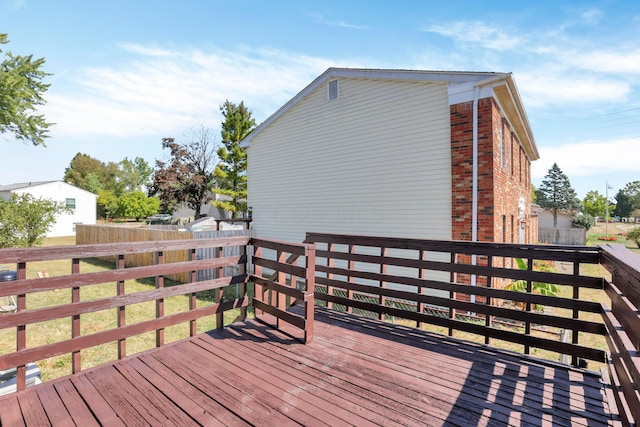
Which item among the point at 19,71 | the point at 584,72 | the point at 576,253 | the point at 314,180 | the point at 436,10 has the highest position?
the point at 584,72

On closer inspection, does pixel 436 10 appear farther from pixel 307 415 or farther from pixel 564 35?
pixel 307 415

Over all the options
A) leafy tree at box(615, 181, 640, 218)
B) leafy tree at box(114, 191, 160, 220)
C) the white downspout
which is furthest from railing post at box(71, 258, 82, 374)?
leafy tree at box(615, 181, 640, 218)

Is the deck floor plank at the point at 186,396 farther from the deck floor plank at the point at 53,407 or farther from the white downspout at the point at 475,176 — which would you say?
the white downspout at the point at 475,176

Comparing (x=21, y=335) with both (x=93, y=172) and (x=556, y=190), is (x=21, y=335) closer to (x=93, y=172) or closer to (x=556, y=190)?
(x=93, y=172)

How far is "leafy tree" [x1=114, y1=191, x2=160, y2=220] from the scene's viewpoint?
3566 centimetres

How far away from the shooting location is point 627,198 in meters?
70.2

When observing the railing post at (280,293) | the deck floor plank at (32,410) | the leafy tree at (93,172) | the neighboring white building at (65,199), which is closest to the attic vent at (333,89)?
the railing post at (280,293)

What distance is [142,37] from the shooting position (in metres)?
8.35

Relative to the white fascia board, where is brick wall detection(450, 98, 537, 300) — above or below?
below

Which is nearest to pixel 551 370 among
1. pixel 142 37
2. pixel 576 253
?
pixel 576 253

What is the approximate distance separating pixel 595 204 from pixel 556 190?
5.59 m

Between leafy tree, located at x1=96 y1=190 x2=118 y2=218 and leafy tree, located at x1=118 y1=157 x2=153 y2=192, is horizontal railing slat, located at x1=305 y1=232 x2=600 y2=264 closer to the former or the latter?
leafy tree, located at x1=96 y1=190 x2=118 y2=218

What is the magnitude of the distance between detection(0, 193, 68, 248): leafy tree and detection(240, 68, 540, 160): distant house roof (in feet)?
34.6

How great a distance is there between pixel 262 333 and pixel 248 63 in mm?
9597
